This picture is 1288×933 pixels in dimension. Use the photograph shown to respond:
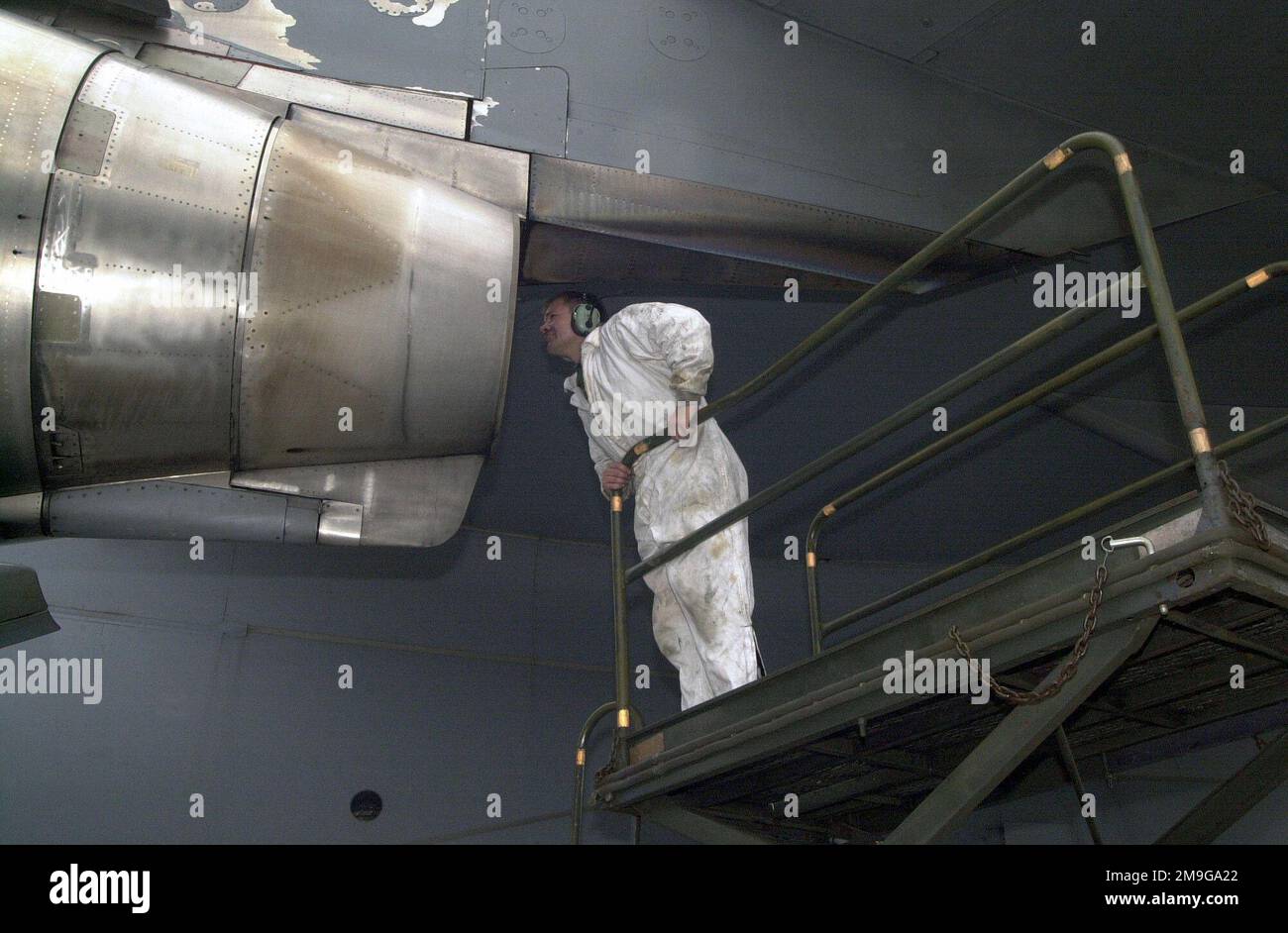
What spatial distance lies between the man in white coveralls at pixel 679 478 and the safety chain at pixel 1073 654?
4.51ft

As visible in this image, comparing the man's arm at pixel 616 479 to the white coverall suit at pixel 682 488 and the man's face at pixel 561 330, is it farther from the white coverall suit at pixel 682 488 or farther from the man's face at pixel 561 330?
the man's face at pixel 561 330

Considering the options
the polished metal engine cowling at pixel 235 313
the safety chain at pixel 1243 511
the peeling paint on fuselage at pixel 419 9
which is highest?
the peeling paint on fuselage at pixel 419 9

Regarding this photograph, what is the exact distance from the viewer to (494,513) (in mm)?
8312

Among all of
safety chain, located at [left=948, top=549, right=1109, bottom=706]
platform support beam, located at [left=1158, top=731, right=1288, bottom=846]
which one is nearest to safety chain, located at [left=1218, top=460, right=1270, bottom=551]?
safety chain, located at [left=948, top=549, right=1109, bottom=706]

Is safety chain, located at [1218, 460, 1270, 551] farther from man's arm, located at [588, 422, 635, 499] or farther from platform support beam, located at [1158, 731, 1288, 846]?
man's arm, located at [588, 422, 635, 499]

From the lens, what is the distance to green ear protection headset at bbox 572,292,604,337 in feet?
15.0

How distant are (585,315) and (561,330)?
141mm

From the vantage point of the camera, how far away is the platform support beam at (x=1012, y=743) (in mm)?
2363

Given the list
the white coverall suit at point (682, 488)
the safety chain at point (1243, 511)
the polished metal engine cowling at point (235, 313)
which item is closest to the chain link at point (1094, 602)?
the safety chain at point (1243, 511)

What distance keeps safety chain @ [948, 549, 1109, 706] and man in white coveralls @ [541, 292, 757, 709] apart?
138 cm

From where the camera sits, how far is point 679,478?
13.6ft

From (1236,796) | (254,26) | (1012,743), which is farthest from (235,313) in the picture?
(1236,796)

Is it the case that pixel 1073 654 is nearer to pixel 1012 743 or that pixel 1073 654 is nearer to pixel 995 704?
pixel 1012 743

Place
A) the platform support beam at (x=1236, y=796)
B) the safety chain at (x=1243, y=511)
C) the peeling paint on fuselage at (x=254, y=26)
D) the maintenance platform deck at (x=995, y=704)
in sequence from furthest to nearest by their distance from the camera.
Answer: the peeling paint on fuselage at (x=254, y=26) < the platform support beam at (x=1236, y=796) < the maintenance platform deck at (x=995, y=704) < the safety chain at (x=1243, y=511)
